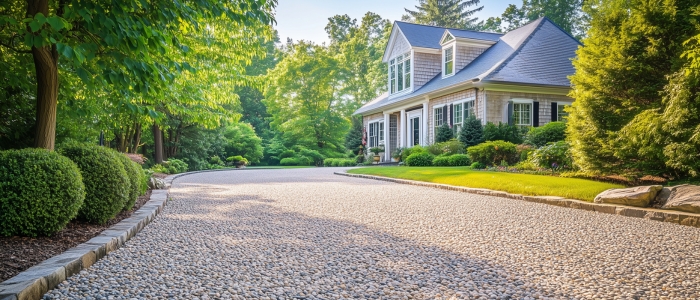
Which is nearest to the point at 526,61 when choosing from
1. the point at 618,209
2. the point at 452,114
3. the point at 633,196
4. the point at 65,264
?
the point at 452,114

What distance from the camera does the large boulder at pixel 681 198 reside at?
16.4 feet

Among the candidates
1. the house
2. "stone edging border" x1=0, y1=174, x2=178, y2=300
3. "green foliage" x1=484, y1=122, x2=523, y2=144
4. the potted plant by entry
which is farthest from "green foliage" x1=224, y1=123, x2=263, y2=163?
"stone edging border" x1=0, y1=174, x2=178, y2=300

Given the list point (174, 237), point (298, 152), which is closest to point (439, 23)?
point (298, 152)

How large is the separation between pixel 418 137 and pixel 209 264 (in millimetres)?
17313

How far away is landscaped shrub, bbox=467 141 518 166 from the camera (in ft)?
41.4

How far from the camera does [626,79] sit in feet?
23.9

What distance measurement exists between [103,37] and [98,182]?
1.87 m

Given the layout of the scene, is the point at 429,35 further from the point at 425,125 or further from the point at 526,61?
the point at 526,61

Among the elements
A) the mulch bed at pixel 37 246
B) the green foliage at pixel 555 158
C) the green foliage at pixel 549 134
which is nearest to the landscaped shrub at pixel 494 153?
the green foliage at pixel 549 134

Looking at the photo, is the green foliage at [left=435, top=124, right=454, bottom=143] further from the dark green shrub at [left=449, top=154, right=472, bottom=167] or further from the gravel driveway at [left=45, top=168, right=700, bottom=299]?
the gravel driveway at [left=45, top=168, right=700, bottom=299]

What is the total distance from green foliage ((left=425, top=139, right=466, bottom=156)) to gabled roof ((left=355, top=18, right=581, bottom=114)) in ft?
7.17

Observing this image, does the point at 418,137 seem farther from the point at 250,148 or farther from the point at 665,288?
the point at 665,288

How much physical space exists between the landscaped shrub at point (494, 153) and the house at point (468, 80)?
260cm

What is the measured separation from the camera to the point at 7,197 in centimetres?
336
